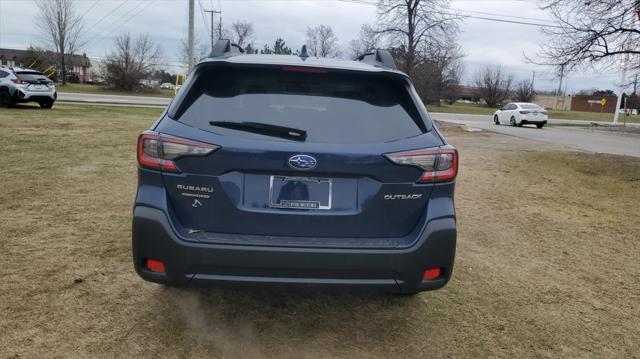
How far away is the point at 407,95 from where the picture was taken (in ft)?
9.93

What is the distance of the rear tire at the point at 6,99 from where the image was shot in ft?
63.6

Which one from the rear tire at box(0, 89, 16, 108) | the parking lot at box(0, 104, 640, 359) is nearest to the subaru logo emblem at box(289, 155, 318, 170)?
the parking lot at box(0, 104, 640, 359)

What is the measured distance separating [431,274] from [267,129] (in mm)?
1274

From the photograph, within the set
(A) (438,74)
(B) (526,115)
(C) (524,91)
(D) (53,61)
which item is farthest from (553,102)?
(D) (53,61)

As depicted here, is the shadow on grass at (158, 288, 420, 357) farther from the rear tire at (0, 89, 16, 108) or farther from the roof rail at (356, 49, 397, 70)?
the rear tire at (0, 89, 16, 108)

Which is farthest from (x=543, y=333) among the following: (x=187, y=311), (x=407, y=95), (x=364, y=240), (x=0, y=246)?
(x=0, y=246)

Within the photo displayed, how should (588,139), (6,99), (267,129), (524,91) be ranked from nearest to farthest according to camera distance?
(267,129), (6,99), (588,139), (524,91)

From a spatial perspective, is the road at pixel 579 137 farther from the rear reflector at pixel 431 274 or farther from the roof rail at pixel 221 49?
the roof rail at pixel 221 49

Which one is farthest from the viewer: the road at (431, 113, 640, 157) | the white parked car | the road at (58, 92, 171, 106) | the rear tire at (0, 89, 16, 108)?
the road at (58, 92, 171, 106)

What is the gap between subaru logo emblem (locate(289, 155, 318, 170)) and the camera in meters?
2.64

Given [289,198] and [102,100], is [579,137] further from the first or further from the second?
[102,100]

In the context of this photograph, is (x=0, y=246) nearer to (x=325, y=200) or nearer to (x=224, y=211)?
(x=224, y=211)

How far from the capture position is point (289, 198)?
269 centimetres

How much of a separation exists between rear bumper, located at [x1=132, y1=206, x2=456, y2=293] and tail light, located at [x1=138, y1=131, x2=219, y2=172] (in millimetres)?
257
